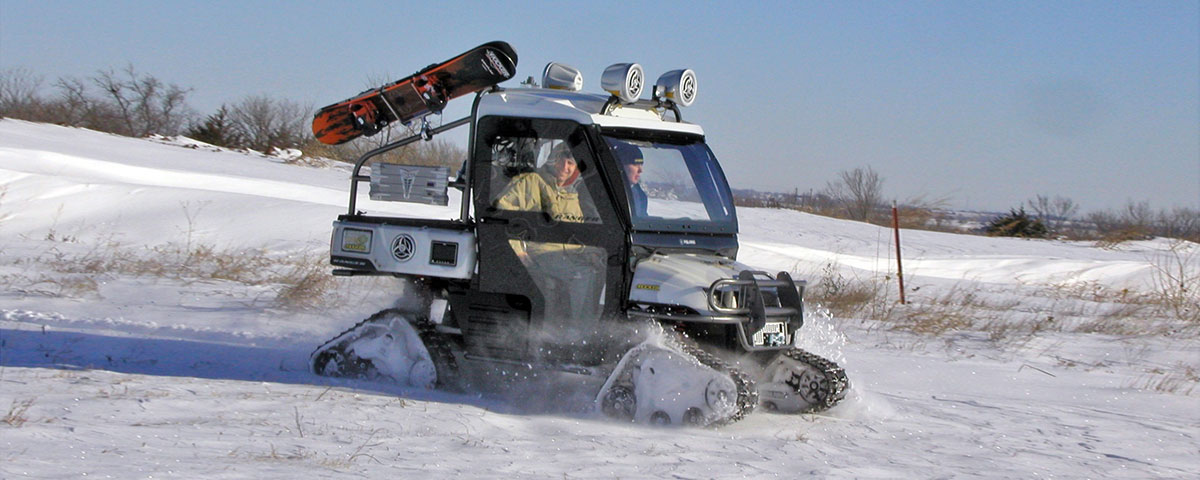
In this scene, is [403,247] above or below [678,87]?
below

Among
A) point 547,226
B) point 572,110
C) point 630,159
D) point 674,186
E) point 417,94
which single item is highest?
point 417,94

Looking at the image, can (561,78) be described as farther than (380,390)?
Yes

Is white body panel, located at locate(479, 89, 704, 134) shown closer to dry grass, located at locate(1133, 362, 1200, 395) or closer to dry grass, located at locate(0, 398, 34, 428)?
dry grass, located at locate(0, 398, 34, 428)

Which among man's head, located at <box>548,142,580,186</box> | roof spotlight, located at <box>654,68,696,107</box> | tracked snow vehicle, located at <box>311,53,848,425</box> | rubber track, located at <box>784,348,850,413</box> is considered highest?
roof spotlight, located at <box>654,68,696,107</box>

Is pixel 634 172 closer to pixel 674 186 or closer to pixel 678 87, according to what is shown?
pixel 674 186

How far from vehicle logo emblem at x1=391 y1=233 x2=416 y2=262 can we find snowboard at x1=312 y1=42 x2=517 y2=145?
37.3 inches

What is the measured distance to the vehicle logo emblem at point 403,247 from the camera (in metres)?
7.02

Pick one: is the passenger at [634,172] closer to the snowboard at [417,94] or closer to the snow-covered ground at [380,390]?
the snowboard at [417,94]

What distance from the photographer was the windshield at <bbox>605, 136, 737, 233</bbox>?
6.68 meters

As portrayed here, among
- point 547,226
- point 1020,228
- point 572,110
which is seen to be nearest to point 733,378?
point 547,226

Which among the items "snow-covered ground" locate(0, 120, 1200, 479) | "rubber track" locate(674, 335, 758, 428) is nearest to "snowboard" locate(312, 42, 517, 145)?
"snow-covered ground" locate(0, 120, 1200, 479)

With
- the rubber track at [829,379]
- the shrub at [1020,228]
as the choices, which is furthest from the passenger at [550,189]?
the shrub at [1020,228]

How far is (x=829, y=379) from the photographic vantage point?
6770 mm

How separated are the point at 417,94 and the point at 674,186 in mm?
1875
